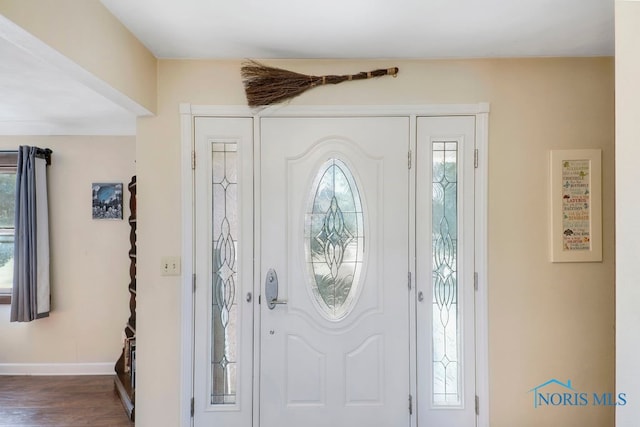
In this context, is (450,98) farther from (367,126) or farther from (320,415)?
(320,415)

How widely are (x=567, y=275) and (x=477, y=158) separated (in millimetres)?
881

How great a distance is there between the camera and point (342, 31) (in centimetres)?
169

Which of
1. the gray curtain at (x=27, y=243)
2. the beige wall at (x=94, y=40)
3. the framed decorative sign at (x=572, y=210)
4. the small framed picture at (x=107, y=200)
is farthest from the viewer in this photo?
the small framed picture at (x=107, y=200)

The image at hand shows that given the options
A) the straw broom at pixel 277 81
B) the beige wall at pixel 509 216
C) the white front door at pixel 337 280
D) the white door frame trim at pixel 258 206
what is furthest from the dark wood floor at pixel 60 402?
the straw broom at pixel 277 81

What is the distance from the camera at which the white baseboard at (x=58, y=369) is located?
10.4 feet

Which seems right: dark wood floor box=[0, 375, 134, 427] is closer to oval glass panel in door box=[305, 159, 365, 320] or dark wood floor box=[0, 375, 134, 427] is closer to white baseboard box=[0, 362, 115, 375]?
white baseboard box=[0, 362, 115, 375]

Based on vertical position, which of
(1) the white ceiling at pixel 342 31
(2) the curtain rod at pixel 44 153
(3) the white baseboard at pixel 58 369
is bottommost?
(3) the white baseboard at pixel 58 369

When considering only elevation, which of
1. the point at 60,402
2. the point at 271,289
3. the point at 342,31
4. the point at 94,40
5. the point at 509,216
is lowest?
the point at 60,402

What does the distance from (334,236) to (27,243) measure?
2.88 metres

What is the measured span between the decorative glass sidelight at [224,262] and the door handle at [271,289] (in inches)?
7.8

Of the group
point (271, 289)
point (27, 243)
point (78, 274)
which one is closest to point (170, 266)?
point (271, 289)

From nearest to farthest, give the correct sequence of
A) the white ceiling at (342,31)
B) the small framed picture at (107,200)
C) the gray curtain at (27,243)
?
Result: the white ceiling at (342,31) < the gray curtain at (27,243) < the small framed picture at (107,200)
